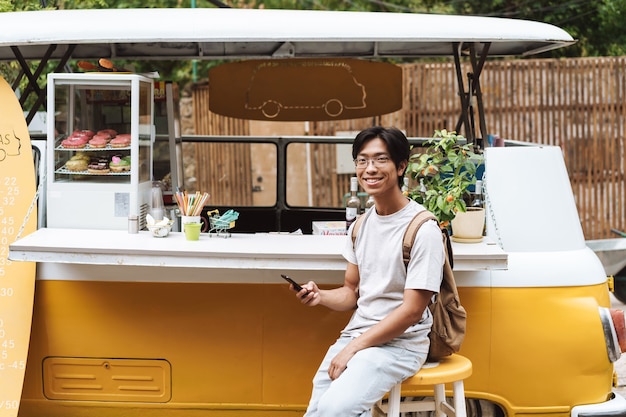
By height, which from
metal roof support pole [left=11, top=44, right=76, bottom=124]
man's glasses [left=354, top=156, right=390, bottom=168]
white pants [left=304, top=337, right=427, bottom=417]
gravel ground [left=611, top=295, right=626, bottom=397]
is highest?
metal roof support pole [left=11, top=44, right=76, bottom=124]

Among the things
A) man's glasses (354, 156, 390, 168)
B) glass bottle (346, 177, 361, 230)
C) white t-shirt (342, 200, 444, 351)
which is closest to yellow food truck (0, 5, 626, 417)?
glass bottle (346, 177, 361, 230)

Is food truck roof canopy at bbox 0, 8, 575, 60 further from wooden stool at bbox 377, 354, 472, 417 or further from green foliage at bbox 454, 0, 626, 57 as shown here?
green foliage at bbox 454, 0, 626, 57


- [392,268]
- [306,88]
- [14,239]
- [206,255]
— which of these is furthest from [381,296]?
[306,88]

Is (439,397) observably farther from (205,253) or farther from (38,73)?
(38,73)

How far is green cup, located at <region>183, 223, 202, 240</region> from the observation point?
4.17 meters

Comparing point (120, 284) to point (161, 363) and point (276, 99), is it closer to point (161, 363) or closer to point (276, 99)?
point (161, 363)

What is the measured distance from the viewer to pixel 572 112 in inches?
419

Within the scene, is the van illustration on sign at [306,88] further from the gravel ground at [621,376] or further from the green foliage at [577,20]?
the green foliage at [577,20]

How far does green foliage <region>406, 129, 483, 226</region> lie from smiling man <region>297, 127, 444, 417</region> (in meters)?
0.62

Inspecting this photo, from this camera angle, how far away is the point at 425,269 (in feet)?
11.0

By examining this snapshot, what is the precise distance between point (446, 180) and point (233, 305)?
4.09 ft

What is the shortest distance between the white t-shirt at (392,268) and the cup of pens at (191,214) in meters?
0.92

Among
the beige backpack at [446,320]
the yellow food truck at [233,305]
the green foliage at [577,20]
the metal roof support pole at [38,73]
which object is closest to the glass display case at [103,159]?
the yellow food truck at [233,305]

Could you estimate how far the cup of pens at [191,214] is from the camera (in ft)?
13.7
